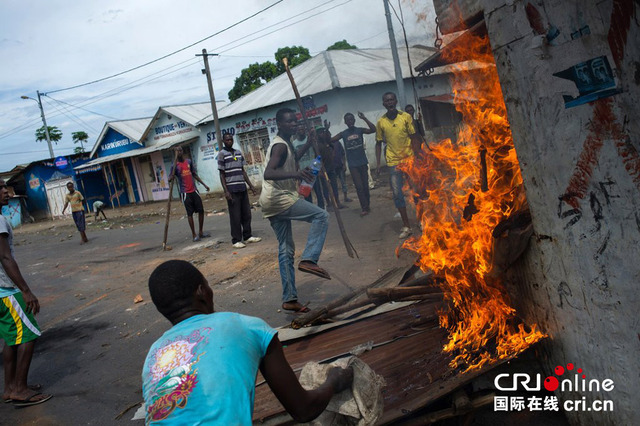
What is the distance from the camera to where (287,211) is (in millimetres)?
4820

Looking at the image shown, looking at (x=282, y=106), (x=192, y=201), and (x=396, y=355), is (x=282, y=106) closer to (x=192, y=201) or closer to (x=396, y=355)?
(x=192, y=201)

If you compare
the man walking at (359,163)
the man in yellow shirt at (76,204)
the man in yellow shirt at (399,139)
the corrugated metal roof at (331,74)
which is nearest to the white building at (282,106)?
the corrugated metal roof at (331,74)

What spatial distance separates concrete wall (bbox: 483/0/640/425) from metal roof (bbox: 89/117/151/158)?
94.3 feet

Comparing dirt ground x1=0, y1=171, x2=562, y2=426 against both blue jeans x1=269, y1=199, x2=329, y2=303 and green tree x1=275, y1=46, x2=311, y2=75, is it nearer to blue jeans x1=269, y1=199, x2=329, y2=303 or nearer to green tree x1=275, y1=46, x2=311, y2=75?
blue jeans x1=269, y1=199, x2=329, y2=303

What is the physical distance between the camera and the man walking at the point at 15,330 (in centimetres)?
411

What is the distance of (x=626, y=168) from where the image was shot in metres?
2.10

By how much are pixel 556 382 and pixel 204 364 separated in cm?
203

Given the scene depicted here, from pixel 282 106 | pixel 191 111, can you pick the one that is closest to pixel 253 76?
pixel 191 111

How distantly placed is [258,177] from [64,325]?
1496 cm

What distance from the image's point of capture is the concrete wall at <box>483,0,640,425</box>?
6.86 feet

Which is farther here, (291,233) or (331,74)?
(331,74)

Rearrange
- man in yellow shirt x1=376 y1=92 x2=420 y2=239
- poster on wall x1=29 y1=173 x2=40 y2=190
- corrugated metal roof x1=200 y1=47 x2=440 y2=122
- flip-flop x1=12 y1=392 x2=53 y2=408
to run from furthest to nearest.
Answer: poster on wall x1=29 y1=173 x2=40 y2=190 → corrugated metal roof x1=200 y1=47 x2=440 y2=122 → man in yellow shirt x1=376 y1=92 x2=420 y2=239 → flip-flop x1=12 y1=392 x2=53 y2=408

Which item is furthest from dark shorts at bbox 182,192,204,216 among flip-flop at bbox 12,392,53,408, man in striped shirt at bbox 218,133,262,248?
flip-flop at bbox 12,392,53,408

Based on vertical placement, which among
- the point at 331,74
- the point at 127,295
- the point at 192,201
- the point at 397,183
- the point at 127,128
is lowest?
the point at 127,295
